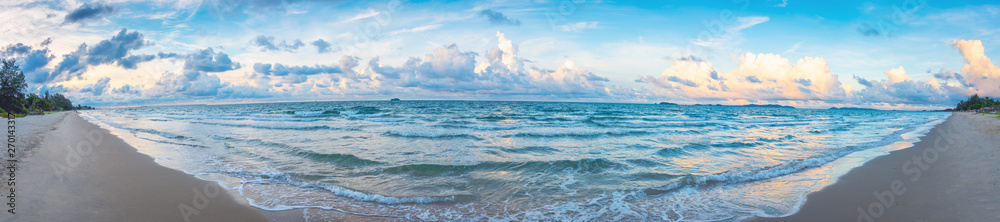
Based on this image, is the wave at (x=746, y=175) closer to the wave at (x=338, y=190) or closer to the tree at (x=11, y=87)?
the wave at (x=338, y=190)

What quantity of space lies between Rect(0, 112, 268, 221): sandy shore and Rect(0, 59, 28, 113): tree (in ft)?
216

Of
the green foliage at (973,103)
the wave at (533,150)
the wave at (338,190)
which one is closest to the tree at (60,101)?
the wave at (338,190)

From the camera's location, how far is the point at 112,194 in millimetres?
7531

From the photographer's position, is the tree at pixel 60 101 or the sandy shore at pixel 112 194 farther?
the tree at pixel 60 101

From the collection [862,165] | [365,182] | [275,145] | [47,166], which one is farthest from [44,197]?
[862,165]

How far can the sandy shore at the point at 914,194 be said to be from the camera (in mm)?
6520

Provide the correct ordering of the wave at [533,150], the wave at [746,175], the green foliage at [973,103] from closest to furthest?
the wave at [746,175], the wave at [533,150], the green foliage at [973,103]

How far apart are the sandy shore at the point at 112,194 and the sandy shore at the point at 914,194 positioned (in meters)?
10.2

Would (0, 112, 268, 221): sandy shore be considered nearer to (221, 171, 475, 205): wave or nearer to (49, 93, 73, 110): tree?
(221, 171, 475, 205): wave

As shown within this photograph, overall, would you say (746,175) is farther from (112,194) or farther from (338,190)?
(112,194)

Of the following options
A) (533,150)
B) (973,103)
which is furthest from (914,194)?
(973,103)

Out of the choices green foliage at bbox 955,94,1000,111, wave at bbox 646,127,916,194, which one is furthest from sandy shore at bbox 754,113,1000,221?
green foliage at bbox 955,94,1000,111

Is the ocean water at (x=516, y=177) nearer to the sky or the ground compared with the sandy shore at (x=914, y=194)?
nearer to the ground

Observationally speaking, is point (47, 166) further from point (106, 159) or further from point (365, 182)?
point (365, 182)
